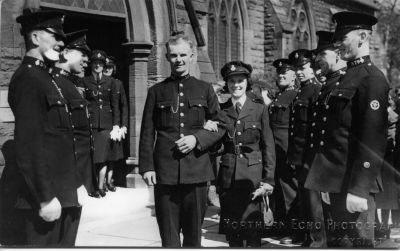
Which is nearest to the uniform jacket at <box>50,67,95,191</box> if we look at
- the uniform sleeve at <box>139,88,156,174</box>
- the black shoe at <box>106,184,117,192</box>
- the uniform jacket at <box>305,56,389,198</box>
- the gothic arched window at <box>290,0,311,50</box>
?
the uniform sleeve at <box>139,88,156,174</box>

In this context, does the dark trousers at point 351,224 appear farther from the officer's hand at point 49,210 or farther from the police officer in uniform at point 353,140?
the officer's hand at point 49,210

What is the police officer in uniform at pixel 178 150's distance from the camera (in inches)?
158

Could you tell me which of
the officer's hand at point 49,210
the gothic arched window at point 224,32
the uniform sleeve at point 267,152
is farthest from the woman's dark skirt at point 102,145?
the gothic arched window at point 224,32

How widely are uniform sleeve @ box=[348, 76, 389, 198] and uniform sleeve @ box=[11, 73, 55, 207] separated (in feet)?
7.05

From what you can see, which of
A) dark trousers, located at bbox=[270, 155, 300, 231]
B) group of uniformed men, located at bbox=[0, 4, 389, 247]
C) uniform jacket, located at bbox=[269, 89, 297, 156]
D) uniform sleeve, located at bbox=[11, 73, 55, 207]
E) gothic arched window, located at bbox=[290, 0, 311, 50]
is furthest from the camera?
gothic arched window, located at bbox=[290, 0, 311, 50]

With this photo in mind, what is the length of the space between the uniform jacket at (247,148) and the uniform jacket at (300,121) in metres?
0.78

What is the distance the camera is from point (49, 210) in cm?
333

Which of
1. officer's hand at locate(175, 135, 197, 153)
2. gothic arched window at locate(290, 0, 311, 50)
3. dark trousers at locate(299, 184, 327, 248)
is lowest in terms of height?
dark trousers at locate(299, 184, 327, 248)

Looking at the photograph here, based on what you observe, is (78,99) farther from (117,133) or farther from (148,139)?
(117,133)

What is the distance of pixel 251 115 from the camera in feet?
15.9

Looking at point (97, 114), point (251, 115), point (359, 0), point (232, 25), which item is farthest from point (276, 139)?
point (359, 0)

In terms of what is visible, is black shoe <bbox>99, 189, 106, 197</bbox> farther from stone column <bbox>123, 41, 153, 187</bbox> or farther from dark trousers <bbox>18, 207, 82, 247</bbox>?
dark trousers <bbox>18, 207, 82, 247</bbox>

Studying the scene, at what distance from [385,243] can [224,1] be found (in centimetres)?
1042

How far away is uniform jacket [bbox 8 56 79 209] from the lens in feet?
10.8
